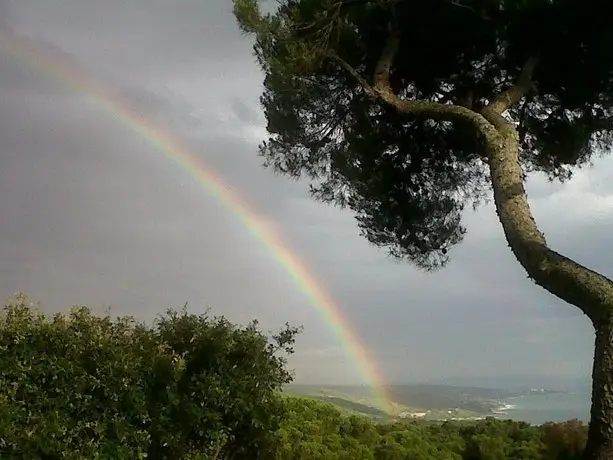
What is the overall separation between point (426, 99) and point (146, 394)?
14.2 ft

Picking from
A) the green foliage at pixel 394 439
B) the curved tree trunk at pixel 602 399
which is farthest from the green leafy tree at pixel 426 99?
the green foliage at pixel 394 439

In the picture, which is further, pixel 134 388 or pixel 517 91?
pixel 517 91

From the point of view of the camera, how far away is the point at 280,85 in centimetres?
713

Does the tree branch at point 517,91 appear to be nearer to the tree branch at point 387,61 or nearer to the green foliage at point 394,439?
the tree branch at point 387,61

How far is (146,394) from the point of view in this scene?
18.2 feet

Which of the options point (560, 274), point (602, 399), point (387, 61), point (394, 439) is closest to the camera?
point (602, 399)

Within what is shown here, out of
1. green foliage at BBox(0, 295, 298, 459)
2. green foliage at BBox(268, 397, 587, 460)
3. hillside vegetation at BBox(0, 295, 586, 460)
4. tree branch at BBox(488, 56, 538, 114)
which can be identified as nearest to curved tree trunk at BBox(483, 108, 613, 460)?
tree branch at BBox(488, 56, 538, 114)

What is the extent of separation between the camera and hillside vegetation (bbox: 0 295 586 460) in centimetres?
500

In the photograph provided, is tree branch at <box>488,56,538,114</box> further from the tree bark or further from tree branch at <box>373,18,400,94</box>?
tree branch at <box>373,18,400,94</box>

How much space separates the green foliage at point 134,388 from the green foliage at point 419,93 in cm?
234

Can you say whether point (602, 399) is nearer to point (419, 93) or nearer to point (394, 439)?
point (419, 93)

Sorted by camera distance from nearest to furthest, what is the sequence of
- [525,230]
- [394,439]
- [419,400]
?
[525,230] → [394,439] → [419,400]

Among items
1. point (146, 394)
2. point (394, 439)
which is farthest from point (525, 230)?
point (394, 439)

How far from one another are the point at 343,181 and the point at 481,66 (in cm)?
211
